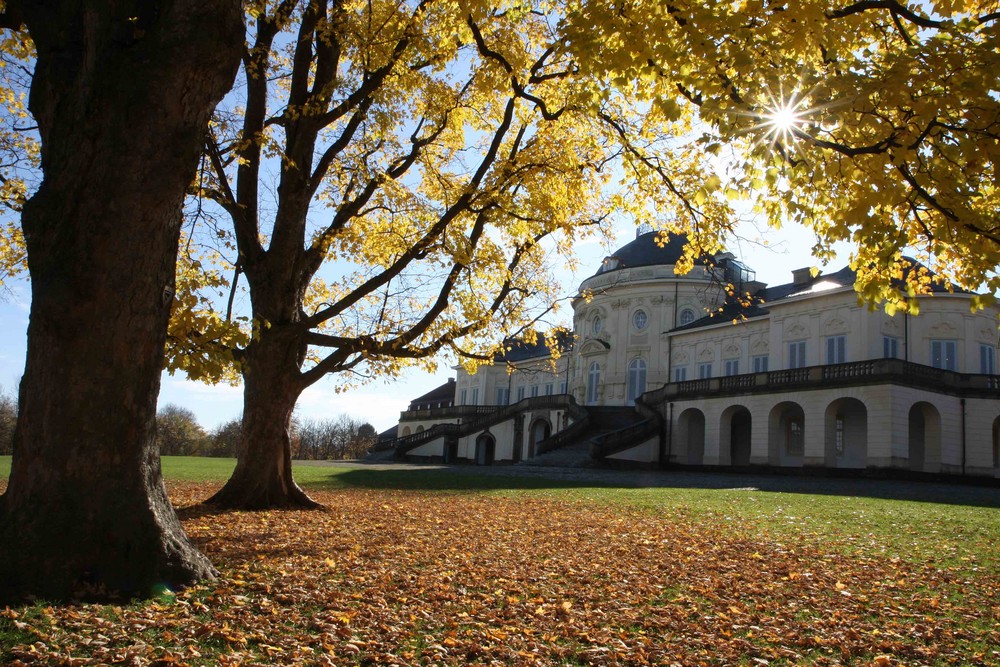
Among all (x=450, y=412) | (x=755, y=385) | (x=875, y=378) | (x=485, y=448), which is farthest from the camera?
(x=450, y=412)

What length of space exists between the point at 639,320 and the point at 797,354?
1356 centimetres

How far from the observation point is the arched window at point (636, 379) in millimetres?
48438

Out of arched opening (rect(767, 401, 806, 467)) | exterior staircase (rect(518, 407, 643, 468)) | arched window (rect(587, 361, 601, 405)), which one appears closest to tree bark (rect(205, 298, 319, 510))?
exterior staircase (rect(518, 407, 643, 468))

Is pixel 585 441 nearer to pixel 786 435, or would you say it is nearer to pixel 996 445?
pixel 786 435

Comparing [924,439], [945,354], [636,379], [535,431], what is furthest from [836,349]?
[535,431]

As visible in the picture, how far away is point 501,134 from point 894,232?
23.4ft

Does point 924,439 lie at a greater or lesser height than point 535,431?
greater

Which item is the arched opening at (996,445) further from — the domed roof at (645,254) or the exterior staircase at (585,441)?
the domed roof at (645,254)

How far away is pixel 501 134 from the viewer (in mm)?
12141

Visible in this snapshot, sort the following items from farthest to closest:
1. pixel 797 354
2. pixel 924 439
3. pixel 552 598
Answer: pixel 797 354 < pixel 924 439 < pixel 552 598

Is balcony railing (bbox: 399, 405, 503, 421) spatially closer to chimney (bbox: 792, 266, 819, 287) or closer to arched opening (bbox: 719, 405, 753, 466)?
arched opening (bbox: 719, 405, 753, 466)

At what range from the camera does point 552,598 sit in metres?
6.27

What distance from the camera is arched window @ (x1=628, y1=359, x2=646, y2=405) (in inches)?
1907

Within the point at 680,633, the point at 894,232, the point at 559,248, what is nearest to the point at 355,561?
the point at 680,633
